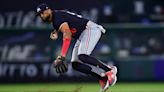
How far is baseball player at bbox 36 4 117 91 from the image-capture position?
11375 mm

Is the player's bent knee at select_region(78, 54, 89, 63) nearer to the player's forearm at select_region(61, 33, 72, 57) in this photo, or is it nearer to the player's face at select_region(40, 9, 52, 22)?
the player's forearm at select_region(61, 33, 72, 57)

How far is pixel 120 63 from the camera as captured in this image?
59.9ft

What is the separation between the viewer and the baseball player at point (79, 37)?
37.3 ft

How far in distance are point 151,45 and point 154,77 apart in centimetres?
94

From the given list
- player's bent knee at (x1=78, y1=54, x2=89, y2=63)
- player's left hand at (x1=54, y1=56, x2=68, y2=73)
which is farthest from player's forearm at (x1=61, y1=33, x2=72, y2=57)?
player's bent knee at (x1=78, y1=54, x2=89, y2=63)

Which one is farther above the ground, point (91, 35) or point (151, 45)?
point (91, 35)

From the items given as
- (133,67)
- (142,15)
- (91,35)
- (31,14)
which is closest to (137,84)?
(133,67)

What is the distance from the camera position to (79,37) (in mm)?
11859

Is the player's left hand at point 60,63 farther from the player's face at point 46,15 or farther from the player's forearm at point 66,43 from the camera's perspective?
the player's face at point 46,15

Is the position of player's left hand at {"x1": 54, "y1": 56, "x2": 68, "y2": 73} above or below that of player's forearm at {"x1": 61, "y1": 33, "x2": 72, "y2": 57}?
below

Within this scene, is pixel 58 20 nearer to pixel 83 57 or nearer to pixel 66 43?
pixel 66 43

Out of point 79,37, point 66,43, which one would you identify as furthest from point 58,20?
point 79,37

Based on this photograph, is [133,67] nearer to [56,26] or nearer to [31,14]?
[31,14]

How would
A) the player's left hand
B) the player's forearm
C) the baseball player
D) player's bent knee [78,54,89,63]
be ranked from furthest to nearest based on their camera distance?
player's bent knee [78,54,89,63] → the baseball player → the player's left hand → the player's forearm
